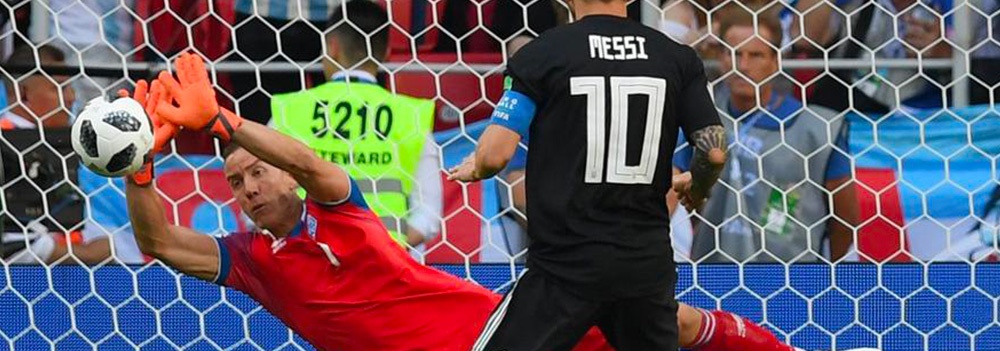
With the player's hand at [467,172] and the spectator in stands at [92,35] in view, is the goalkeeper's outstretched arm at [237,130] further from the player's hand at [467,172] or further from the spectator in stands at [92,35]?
the spectator in stands at [92,35]

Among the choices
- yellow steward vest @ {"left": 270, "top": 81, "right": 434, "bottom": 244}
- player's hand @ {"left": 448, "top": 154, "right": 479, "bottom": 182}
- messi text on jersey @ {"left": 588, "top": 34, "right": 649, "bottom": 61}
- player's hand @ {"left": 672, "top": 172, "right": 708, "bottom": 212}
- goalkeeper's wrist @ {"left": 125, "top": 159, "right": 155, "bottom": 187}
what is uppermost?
messi text on jersey @ {"left": 588, "top": 34, "right": 649, "bottom": 61}

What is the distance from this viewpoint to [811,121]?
4.88m

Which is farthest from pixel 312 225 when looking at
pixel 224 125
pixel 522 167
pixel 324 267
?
pixel 522 167

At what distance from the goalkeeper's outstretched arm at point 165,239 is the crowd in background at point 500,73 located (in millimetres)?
848

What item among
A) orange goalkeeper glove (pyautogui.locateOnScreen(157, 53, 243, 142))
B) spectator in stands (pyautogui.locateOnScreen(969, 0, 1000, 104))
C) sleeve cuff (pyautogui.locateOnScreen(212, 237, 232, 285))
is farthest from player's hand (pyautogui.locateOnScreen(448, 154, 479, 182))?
spectator in stands (pyautogui.locateOnScreen(969, 0, 1000, 104))

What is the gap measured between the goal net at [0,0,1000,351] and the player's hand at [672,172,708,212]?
1.21m

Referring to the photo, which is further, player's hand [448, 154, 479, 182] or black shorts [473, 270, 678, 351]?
black shorts [473, 270, 678, 351]

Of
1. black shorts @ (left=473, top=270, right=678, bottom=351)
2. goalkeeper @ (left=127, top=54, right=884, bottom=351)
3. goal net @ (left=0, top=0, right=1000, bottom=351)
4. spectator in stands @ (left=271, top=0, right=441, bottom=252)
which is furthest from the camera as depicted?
spectator in stands @ (left=271, top=0, right=441, bottom=252)

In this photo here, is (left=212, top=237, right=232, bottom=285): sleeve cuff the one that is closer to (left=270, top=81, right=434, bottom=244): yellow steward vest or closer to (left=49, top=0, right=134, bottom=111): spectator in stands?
(left=270, top=81, right=434, bottom=244): yellow steward vest

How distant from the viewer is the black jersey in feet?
11.2

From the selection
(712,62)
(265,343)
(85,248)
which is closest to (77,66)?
(85,248)

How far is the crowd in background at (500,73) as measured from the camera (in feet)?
15.9

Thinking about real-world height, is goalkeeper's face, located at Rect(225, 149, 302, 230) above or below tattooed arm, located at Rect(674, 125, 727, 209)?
below

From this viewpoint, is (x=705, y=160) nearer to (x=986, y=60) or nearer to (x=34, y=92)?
(x=986, y=60)
